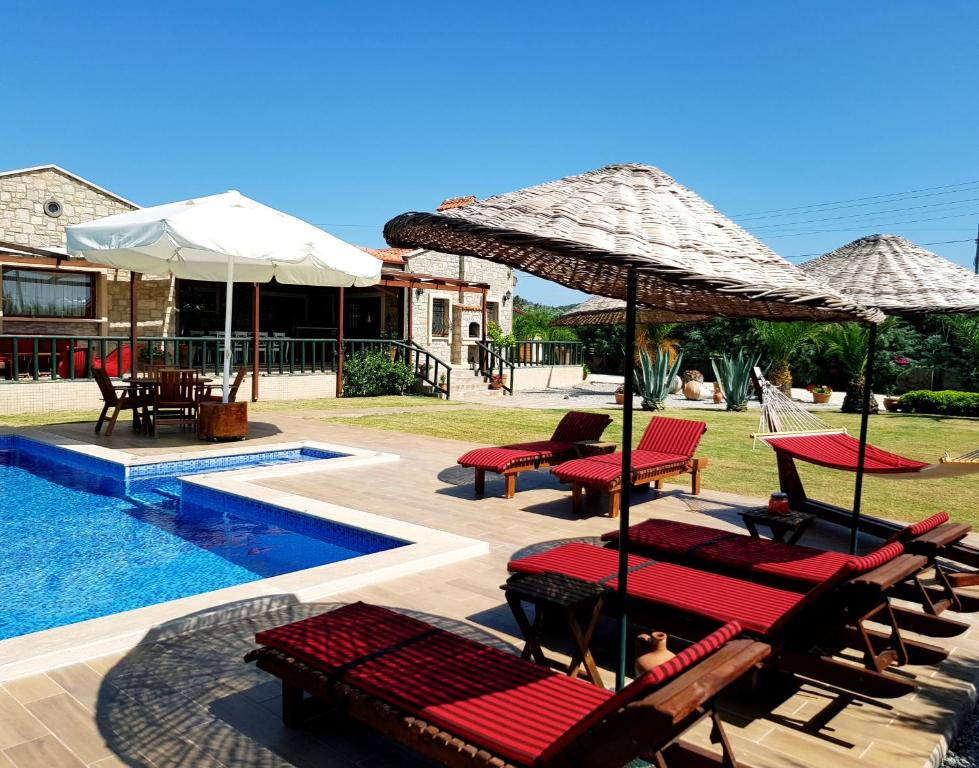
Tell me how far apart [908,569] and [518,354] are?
24.3 meters

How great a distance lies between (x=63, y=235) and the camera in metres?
20.1

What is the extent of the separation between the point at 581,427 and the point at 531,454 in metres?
1.14

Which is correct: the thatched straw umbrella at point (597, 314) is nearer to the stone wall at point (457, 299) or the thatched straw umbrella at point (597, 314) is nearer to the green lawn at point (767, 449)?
the green lawn at point (767, 449)

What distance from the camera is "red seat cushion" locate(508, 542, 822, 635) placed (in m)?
3.43

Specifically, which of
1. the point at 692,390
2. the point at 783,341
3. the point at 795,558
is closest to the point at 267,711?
the point at 795,558

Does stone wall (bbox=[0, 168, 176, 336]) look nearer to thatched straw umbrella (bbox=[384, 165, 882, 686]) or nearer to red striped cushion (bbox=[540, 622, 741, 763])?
thatched straw umbrella (bbox=[384, 165, 882, 686])

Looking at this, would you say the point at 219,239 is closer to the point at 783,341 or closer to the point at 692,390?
the point at 783,341

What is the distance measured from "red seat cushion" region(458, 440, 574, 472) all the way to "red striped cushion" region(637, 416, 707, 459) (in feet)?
3.06

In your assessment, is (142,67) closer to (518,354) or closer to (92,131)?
(92,131)

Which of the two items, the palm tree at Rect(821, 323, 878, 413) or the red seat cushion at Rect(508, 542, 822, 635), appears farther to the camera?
the palm tree at Rect(821, 323, 878, 413)

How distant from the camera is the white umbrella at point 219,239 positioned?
9.05 meters

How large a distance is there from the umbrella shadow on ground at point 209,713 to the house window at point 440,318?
854 inches

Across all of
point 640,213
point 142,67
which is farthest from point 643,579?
point 142,67

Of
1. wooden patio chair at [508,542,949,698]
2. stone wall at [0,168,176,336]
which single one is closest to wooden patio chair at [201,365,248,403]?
wooden patio chair at [508,542,949,698]
